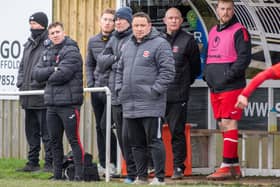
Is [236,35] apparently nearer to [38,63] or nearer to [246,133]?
[246,133]

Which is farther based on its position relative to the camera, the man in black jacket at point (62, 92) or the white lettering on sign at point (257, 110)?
the white lettering on sign at point (257, 110)

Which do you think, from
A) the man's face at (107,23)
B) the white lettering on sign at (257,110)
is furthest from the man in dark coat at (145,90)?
the white lettering on sign at (257,110)

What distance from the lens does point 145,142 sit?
43.5ft

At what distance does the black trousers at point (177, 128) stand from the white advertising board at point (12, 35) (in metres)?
3.36

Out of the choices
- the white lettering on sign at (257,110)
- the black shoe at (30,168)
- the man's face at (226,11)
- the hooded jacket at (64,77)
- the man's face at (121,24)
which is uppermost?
the man's face at (226,11)

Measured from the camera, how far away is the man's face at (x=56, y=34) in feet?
45.6

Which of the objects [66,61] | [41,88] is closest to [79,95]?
[66,61]

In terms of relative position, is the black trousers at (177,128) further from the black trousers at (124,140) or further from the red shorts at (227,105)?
the black trousers at (124,140)

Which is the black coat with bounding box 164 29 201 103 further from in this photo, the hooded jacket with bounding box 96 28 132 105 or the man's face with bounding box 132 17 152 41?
the man's face with bounding box 132 17 152 41

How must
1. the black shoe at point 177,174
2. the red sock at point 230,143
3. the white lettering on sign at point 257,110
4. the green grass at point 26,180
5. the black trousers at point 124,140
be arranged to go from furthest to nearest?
the white lettering on sign at point 257,110 → the black shoe at point 177,174 → the red sock at point 230,143 → the black trousers at point 124,140 → the green grass at point 26,180

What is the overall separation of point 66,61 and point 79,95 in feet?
1.57

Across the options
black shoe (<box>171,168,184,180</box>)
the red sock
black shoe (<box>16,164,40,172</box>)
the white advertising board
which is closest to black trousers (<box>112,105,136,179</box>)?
black shoe (<box>171,168,184,180</box>)

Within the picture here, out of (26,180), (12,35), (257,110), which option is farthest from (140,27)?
(12,35)

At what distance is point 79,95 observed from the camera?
44.9ft
